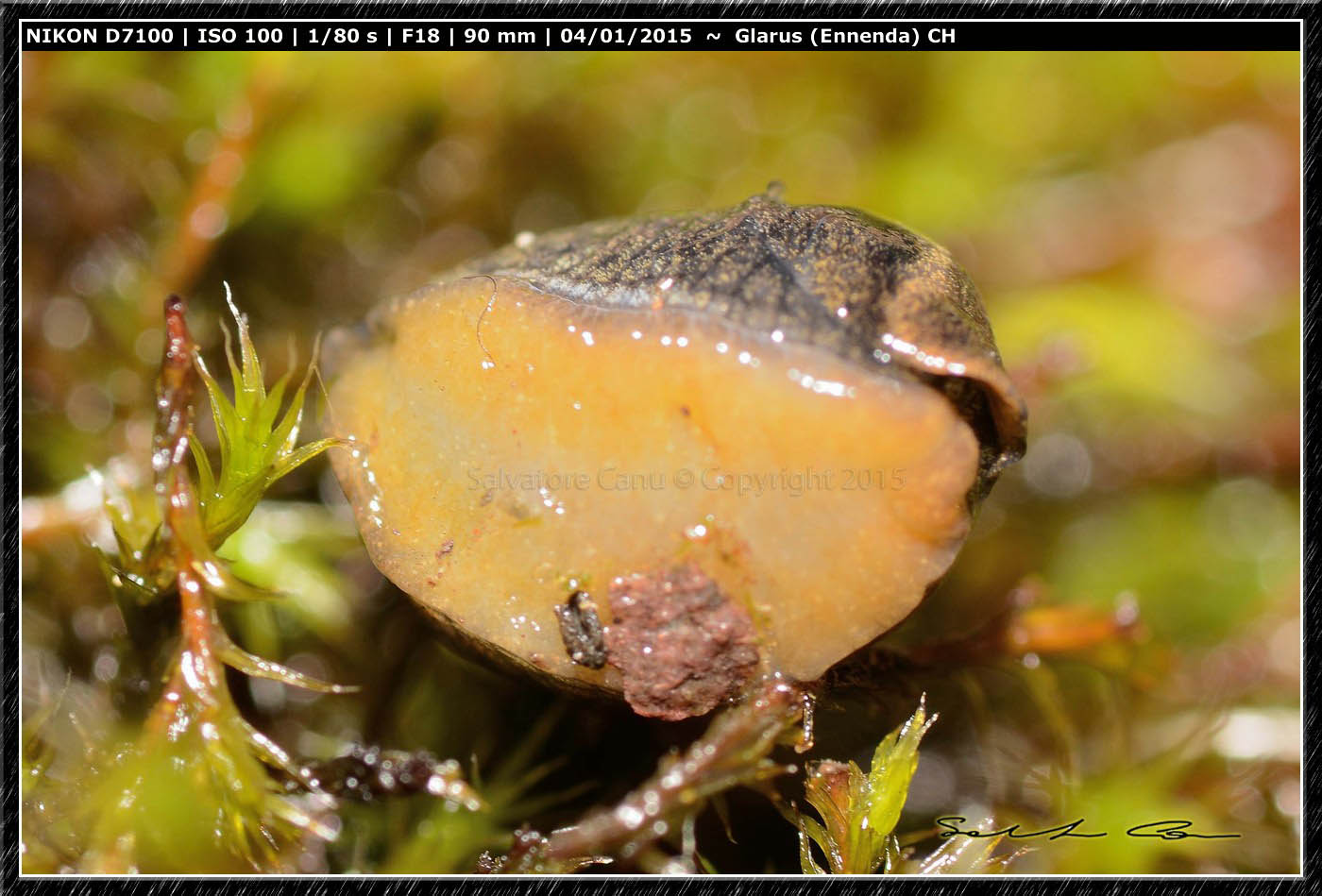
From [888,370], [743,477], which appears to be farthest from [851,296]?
[743,477]

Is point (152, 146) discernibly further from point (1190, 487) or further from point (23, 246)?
point (1190, 487)

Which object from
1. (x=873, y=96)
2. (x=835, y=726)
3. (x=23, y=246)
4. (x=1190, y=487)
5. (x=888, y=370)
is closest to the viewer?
(x=888, y=370)
